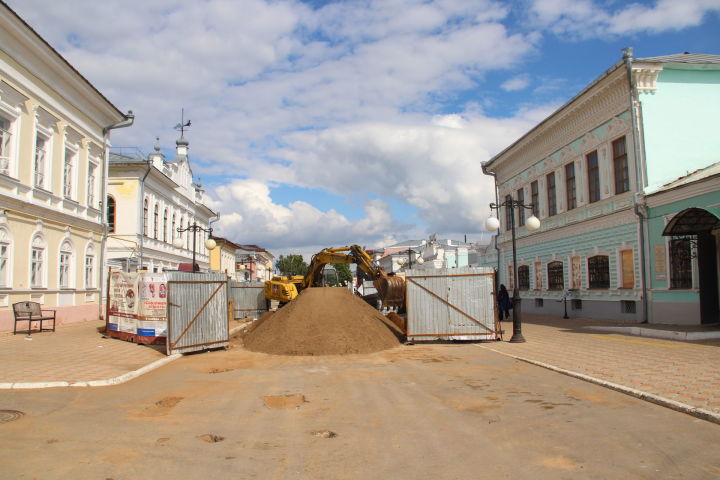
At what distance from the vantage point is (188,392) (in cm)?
871

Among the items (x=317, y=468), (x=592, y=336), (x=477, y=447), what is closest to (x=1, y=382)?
(x=317, y=468)

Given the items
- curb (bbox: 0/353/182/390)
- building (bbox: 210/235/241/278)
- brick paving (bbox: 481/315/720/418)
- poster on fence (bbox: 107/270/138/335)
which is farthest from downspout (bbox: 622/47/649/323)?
building (bbox: 210/235/241/278)

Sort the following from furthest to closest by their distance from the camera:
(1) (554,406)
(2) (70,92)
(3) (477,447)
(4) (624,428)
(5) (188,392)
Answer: (2) (70,92)
(5) (188,392)
(1) (554,406)
(4) (624,428)
(3) (477,447)

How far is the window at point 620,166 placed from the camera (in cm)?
2034

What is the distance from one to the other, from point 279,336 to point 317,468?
32.5ft

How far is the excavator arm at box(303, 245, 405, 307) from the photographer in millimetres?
20391

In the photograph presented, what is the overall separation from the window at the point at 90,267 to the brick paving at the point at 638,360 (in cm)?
1705

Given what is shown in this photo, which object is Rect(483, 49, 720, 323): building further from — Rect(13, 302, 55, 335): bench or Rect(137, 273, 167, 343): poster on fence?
Rect(13, 302, 55, 335): bench

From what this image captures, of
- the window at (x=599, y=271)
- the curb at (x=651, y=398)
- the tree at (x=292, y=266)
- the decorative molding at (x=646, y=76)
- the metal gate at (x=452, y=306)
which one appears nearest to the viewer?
the curb at (x=651, y=398)

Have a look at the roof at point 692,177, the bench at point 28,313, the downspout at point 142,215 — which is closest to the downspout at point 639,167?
the roof at point 692,177

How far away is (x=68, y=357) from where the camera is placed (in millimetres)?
11883

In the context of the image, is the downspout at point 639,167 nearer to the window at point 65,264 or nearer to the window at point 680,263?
the window at point 680,263

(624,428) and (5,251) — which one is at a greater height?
(5,251)

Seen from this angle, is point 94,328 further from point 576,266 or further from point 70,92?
point 576,266
